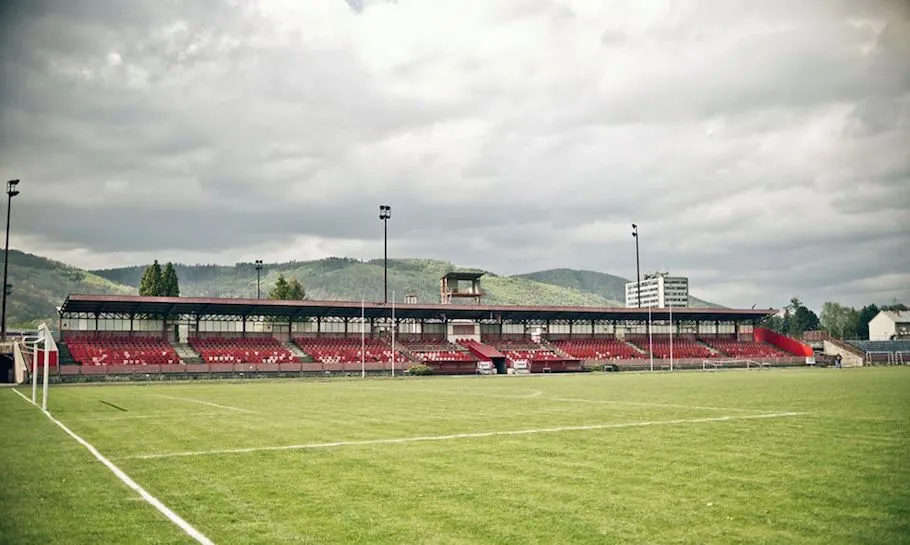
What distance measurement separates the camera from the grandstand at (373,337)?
7900cm

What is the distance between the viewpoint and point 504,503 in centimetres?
1130

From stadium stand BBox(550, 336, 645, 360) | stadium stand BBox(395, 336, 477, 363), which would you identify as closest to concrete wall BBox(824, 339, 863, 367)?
stadium stand BBox(550, 336, 645, 360)

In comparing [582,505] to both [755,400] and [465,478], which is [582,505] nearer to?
[465,478]

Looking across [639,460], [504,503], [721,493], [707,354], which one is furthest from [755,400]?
[707,354]

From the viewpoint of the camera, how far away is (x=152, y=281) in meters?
135

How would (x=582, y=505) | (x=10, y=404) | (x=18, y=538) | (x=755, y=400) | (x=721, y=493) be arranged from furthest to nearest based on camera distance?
(x=10, y=404) < (x=755, y=400) < (x=721, y=493) < (x=582, y=505) < (x=18, y=538)

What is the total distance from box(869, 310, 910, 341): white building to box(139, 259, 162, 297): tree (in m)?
156

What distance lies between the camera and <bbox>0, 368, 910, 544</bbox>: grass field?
9.83 meters

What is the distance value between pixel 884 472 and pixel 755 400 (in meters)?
19.2

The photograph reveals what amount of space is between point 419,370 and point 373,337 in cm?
1554

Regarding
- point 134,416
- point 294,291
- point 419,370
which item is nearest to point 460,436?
point 134,416

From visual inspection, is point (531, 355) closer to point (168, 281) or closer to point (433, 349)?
point (433, 349)

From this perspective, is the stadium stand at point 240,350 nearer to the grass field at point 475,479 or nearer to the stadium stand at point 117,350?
the stadium stand at point 117,350

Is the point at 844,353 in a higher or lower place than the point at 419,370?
higher
